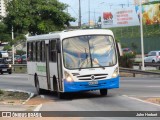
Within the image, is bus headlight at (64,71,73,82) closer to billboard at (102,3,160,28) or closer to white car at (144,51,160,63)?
white car at (144,51,160,63)

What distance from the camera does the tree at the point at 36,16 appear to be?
165 ft

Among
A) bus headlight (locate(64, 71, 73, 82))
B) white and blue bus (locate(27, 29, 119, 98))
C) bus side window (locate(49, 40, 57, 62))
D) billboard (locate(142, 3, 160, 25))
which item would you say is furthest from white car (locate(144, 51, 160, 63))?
bus headlight (locate(64, 71, 73, 82))

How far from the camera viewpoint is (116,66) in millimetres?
21328

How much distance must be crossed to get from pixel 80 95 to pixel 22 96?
8.97ft

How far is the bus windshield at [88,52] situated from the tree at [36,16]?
2829cm

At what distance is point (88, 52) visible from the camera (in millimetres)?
21109

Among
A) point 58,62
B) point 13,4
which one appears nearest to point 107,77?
point 58,62

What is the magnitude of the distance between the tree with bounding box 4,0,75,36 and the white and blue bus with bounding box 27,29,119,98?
28113mm

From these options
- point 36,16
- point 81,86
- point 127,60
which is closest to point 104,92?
point 81,86

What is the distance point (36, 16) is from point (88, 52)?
29.9 meters

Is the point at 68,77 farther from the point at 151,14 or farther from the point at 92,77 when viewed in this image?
the point at 151,14

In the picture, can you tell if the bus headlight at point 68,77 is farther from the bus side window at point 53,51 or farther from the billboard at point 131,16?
the billboard at point 131,16

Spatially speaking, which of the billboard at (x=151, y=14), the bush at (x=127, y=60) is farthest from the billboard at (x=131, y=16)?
the bush at (x=127, y=60)

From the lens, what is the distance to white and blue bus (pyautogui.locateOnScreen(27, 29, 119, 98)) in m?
20.8
